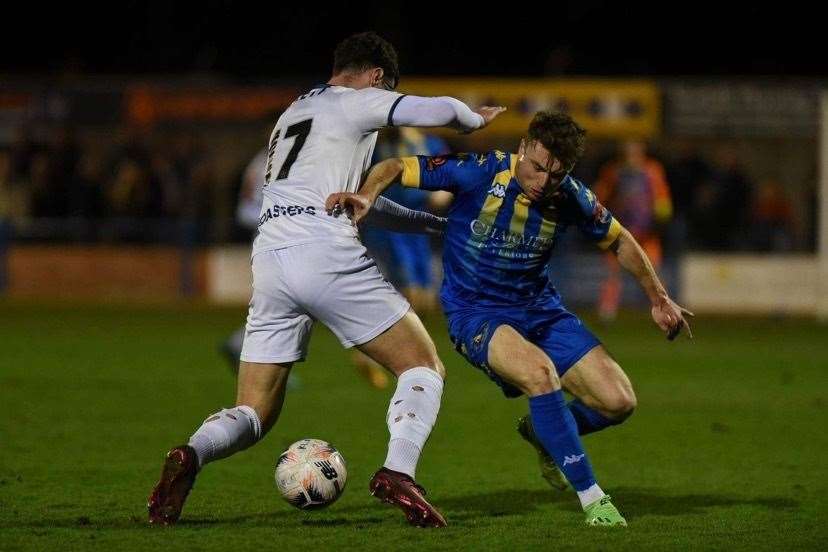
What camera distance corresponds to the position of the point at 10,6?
28500 mm

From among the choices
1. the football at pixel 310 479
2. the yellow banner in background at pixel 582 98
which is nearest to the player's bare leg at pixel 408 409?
the football at pixel 310 479

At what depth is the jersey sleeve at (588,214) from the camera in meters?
6.44

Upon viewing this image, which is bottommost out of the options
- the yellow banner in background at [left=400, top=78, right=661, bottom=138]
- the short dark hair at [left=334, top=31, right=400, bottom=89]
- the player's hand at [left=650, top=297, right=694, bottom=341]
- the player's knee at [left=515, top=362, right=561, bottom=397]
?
the player's knee at [left=515, top=362, right=561, bottom=397]

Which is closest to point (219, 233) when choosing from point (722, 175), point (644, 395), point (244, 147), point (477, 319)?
point (244, 147)

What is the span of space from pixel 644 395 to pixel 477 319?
4.82 meters

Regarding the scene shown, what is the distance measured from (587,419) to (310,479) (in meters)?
1.45

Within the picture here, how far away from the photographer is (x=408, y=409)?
5906 millimetres

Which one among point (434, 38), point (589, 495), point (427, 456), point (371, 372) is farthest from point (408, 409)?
point (434, 38)

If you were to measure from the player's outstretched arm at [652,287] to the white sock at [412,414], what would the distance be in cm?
103

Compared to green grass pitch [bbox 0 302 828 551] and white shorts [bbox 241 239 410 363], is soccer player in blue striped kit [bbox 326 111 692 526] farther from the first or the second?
green grass pitch [bbox 0 302 828 551]

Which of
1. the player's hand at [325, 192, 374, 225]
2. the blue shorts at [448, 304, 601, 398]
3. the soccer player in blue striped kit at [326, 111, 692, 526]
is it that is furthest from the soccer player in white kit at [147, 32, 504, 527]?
the blue shorts at [448, 304, 601, 398]

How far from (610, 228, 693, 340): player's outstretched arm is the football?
1.51m

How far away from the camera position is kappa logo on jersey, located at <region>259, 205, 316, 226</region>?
237 inches

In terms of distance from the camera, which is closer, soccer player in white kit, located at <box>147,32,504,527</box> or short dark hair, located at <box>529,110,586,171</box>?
soccer player in white kit, located at <box>147,32,504,527</box>
